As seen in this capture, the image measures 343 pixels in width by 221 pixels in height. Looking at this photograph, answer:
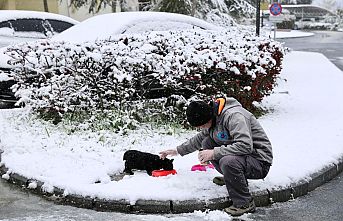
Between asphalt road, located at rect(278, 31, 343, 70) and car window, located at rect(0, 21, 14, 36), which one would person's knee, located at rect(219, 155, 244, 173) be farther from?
asphalt road, located at rect(278, 31, 343, 70)

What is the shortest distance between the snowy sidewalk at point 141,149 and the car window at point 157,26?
6.93 ft

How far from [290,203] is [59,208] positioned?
217 centimetres

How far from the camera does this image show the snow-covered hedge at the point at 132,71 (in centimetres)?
633

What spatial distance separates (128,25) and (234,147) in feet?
14.4

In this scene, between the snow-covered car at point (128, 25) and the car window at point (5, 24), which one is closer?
the snow-covered car at point (128, 25)

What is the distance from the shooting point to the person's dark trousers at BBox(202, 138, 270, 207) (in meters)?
4.16

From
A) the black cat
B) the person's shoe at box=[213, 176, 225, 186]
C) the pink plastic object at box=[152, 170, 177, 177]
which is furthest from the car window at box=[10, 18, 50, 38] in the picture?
the person's shoe at box=[213, 176, 225, 186]

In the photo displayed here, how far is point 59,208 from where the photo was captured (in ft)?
14.8

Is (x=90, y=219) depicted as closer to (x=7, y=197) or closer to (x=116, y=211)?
(x=116, y=211)

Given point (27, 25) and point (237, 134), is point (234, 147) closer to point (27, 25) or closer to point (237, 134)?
point (237, 134)

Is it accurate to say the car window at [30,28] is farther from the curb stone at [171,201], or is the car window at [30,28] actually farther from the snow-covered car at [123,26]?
the curb stone at [171,201]

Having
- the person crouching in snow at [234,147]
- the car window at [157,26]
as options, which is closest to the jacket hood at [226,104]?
the person crouching in snow at [234,147]

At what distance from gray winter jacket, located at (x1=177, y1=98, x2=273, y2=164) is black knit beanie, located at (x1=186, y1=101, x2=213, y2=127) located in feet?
0.32

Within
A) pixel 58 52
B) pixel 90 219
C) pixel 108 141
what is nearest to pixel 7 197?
pixel 90 219
